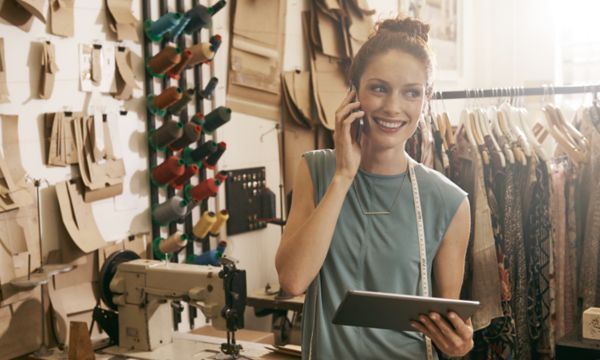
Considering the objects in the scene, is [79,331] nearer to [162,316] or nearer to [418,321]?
[162,316]

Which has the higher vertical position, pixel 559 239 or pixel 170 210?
pixel 170 210

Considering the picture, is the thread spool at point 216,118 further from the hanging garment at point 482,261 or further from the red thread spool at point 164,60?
the hanging garment at point 482,261

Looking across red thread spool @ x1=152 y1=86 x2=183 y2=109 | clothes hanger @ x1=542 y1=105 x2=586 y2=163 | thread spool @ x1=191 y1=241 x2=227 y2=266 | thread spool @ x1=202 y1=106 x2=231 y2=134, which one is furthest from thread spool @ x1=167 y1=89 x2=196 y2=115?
clothes hanger @ x1=542 y1=105 x2=586 y2=163

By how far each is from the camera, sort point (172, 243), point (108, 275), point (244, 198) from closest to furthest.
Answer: point (108, 275) → point (172, 243) → point (244, 198)

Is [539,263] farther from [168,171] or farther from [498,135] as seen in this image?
[168,171]

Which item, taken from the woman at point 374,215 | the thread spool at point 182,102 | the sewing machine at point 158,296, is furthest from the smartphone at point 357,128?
the thread spool at point 182,102

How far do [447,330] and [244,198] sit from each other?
1.79 meters

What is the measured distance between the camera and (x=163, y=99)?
267 cm

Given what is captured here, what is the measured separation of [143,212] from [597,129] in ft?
5.69

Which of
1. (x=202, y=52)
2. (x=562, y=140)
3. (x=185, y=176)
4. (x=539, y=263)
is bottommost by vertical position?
(x=539, y=263)

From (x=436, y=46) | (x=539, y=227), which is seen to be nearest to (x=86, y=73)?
(x=539, y=227)

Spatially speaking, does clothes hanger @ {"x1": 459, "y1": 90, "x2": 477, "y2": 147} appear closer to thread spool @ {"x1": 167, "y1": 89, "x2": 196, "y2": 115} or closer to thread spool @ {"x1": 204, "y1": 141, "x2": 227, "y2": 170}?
thread spool @ {"x1": 204, "y1": 141, "x2": 227, "y2": 170}

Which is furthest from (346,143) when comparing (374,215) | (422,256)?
(422,256)

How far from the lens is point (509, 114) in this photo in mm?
2982
